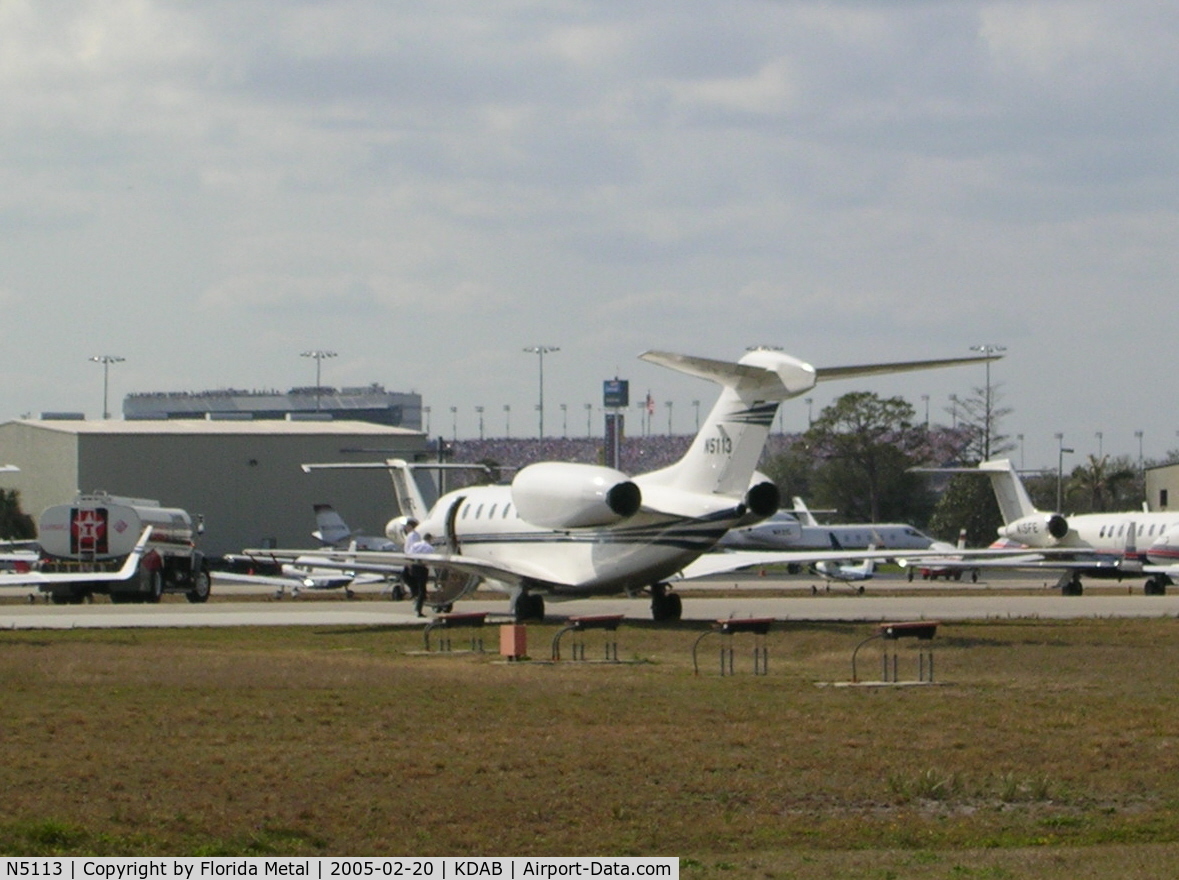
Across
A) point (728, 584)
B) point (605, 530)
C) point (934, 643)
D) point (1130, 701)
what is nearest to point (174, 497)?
point (728, 584)

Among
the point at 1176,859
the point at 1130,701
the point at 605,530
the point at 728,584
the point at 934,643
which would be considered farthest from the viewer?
the point at 728,584

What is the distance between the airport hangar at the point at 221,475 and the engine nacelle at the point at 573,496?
7561cm

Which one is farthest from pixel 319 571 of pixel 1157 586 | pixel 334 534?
pixel 1157 586

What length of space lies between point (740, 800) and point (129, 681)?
12382 mm

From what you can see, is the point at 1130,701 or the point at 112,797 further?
the point at 1130,701

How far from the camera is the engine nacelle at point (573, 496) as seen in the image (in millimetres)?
36031

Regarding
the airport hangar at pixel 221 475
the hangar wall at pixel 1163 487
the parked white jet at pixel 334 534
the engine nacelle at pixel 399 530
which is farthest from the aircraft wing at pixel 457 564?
the hangar wall at pixel 1163 487

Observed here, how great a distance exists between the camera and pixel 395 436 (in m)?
120

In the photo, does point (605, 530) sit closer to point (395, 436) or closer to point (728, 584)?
point (728, 584)

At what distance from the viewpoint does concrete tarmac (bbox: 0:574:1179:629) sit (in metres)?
42.6

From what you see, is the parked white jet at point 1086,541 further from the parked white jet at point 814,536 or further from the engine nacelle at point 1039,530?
the parked white jet at point 814,536

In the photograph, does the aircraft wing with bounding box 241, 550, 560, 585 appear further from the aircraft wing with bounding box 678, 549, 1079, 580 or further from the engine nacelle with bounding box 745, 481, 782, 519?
the engine nacelle with bounding box 745, 481, 782, 519
